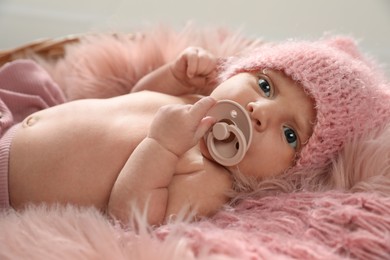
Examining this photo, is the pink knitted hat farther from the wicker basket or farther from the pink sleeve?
the wicker basket

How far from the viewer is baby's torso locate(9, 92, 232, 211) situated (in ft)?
3.21

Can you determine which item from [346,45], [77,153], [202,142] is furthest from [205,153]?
[346,45]

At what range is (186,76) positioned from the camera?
48.1 inches

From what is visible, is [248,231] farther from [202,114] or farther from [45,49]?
[45,49]

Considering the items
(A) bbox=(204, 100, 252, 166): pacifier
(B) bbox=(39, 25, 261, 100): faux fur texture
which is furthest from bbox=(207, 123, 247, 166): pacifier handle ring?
(B) bbox=(39, 25, 261, 100): faux fur texture

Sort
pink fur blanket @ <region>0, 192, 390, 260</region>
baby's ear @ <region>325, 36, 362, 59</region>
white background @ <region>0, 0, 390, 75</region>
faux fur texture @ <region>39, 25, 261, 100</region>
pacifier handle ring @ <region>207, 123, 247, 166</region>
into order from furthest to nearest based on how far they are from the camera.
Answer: white background @ <region>0, 0, 390, 75</region>
faux fur texture @ <region>39, 25, 261, 100</region>
baby's ear @ <region>325, 36, 362, 59</region>
pacifier handle ring @ <region>207, 123, 247, 166</region>
pink fur blanket @ <region>0, 192, 390, 260</region>

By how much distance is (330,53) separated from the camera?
3.24ft

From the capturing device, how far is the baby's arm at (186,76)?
1182mm

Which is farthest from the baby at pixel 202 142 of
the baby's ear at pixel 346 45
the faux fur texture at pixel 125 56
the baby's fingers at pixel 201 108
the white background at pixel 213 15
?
the white background at pixel 213 15

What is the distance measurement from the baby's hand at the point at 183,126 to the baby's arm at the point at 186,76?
0.27 m

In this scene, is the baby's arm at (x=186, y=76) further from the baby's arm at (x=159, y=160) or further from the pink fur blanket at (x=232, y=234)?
the pink fur blanket at (x=232, y=234)

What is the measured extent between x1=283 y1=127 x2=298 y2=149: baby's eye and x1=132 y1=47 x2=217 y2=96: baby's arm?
1.03 ft

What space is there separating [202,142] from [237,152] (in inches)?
3.1

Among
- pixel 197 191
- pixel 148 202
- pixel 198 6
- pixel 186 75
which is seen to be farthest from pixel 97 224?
pixel 198 6
